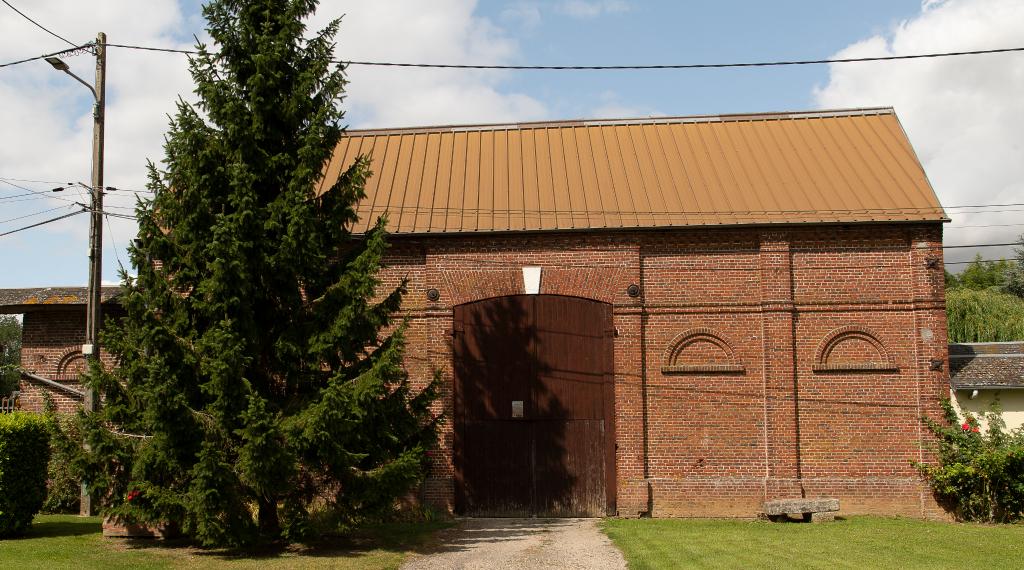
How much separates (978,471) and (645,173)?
8014mm

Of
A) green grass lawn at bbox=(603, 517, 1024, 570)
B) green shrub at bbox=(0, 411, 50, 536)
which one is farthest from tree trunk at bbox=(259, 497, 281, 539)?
green grass lawn at bbox=(603, 517, 1024, 570)

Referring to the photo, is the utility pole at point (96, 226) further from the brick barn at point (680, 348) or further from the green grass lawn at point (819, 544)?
the green grass lawn at point (819, 544)

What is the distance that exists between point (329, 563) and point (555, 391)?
5.85 meters

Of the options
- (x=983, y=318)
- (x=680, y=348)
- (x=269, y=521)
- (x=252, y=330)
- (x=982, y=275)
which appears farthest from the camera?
(x=982, y=275)

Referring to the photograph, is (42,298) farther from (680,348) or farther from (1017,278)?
(1017,278)

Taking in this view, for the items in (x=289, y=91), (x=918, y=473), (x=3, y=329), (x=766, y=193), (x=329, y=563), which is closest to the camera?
(x=329, y=563)

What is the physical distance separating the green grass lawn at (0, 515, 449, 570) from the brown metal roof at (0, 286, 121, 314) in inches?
196

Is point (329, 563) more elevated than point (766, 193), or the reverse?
point (766, 193)

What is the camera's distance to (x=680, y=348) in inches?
615

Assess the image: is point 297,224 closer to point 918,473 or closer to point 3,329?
point 918,473

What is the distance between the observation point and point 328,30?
1227 cm

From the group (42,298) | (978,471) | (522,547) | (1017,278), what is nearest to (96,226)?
(42,298)

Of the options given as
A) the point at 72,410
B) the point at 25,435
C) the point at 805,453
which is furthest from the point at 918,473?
the point at 72,410

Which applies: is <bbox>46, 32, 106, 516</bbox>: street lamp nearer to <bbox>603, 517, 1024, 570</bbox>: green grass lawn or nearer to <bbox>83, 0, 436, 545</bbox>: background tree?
<bbox>83, 0, 436, 545</bbox>: background tree
